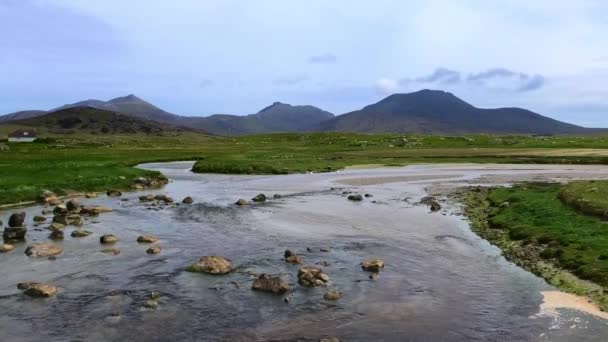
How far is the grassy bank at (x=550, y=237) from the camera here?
77.8 feet

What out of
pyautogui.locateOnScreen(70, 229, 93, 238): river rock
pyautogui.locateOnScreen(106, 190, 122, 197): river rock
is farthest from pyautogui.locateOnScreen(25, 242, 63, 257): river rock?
pyautogui.locateOnScreen(106, 190, 122, 197): river rock

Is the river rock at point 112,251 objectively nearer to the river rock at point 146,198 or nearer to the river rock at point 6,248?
the river rock at point 6,248

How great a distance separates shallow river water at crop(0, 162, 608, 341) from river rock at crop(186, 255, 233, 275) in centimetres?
62

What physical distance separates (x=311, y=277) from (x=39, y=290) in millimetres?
11715

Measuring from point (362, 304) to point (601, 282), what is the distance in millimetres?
10815

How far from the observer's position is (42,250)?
29.0 m

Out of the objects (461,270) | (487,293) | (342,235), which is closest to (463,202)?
(342,235)

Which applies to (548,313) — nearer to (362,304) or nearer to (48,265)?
(362,304)

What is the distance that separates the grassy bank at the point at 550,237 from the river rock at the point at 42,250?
1003 inches

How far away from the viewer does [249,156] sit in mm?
115938

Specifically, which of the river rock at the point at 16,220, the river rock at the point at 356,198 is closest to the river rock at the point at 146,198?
the river rock at the point at 16,220

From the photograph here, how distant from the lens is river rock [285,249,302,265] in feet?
90.2

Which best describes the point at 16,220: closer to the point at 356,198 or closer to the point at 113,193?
the point at 113,193

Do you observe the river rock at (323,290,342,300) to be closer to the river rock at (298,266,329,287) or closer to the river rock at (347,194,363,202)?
the river rock at (298,266,329,287)
